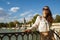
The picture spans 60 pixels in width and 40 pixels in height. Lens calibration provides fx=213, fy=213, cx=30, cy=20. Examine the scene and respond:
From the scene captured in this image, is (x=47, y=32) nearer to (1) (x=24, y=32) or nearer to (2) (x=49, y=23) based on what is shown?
(2) (x=49, y=23)

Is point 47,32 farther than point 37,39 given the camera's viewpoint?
No

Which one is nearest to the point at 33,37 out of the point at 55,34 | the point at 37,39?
Result: the point at 37,39

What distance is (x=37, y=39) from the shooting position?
536 cm

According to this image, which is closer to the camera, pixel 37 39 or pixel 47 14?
pixel 47 14

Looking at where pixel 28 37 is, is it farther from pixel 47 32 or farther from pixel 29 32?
pixel 47 32

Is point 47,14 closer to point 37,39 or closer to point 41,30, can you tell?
point 41,30

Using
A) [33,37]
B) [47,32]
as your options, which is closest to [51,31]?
[47,32]

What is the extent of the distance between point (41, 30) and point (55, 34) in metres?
0.42

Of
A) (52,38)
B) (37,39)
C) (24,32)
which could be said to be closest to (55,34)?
(52,38)

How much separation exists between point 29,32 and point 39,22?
33 centimetres

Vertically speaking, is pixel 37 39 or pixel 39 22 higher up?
pixel 39 22

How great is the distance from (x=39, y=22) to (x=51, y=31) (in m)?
0.38

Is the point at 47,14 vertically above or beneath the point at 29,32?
above

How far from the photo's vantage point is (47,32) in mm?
4953
